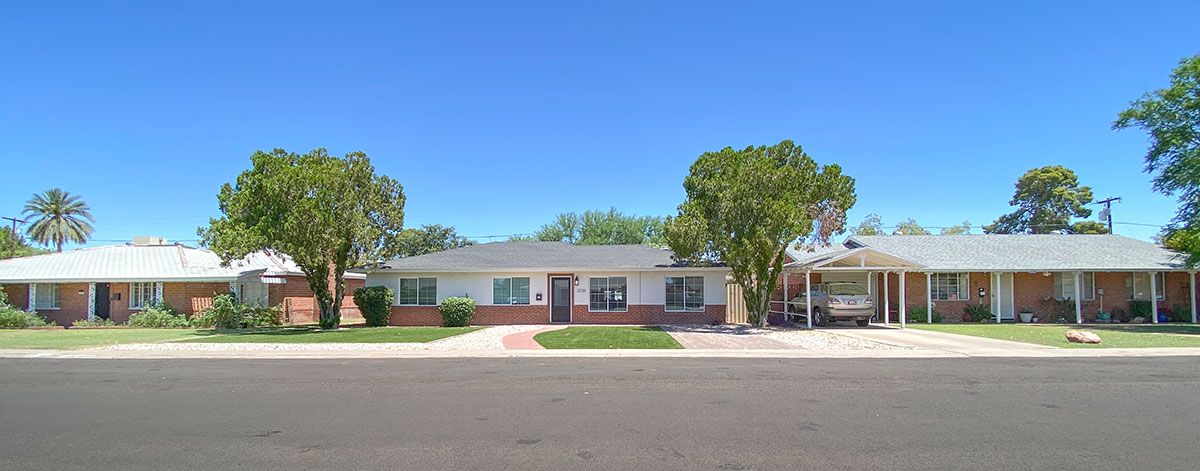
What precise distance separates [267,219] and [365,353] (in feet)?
26.4

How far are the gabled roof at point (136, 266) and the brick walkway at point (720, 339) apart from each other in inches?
588

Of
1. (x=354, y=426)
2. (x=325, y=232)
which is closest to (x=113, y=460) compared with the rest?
(x=354, y=426)

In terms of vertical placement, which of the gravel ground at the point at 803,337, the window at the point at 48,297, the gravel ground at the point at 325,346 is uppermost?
the window at the point at 48,297

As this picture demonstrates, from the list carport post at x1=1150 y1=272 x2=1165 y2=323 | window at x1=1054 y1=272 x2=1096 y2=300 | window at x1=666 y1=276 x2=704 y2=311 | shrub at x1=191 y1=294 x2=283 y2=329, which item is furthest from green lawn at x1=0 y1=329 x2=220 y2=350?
carport post at x1=1150 y1=272 x2=1165 y2=323

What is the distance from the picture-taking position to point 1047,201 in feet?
172

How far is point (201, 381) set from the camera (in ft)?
36.9

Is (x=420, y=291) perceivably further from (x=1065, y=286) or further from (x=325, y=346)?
(x=1065, y=286)

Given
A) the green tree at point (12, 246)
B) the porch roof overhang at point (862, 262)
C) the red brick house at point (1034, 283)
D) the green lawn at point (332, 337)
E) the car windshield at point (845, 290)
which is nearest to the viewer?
the green lawn at point (332, 337)

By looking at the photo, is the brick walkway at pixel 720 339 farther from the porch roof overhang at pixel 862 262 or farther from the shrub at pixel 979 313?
the shrub at pixel 979 313

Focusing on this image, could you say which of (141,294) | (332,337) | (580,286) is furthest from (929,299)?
(141,294)

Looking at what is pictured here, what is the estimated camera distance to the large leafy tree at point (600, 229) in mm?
51000

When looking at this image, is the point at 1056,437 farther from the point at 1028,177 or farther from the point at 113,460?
the point at 1028,177

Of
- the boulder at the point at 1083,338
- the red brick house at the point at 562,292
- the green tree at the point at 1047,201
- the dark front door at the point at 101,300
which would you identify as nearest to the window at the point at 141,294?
the dark front door at the point at 101,300

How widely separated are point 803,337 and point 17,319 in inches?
1126
